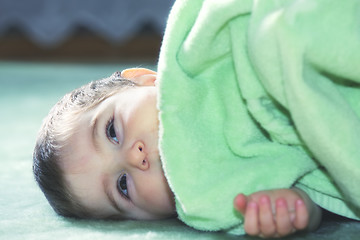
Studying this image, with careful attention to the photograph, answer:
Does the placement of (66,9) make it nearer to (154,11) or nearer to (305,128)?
(154,11)

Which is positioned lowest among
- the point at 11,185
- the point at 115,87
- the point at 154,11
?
the point at 11,185

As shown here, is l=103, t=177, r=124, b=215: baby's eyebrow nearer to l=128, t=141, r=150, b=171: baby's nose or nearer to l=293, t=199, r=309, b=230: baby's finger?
l=128, t=141, r=150, b=171: baby's nose

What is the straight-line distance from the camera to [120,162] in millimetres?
726

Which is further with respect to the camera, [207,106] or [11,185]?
[11,185]

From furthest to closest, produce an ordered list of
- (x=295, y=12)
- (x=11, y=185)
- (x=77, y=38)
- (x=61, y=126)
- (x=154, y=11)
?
(x=77, y=38)
(x=154, y=11)
(x=11, y=185)
(x=61, y=126)
(x=295, y=12)

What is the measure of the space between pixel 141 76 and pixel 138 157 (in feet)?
0.57

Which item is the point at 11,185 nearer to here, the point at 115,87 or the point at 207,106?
the point at 115,87

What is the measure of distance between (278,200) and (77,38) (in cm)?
262

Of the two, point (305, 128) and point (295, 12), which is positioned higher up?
point (295, 12)

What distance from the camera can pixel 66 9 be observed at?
9.35 feet

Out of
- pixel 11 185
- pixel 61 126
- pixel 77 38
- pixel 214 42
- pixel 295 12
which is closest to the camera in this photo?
pixel 295 12

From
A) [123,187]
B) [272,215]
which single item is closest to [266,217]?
[272,215]

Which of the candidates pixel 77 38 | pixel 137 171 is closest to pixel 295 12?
pixel 137 171

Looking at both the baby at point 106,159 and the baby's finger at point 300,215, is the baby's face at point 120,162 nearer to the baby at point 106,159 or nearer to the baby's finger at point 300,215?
the baby at point 106,159
